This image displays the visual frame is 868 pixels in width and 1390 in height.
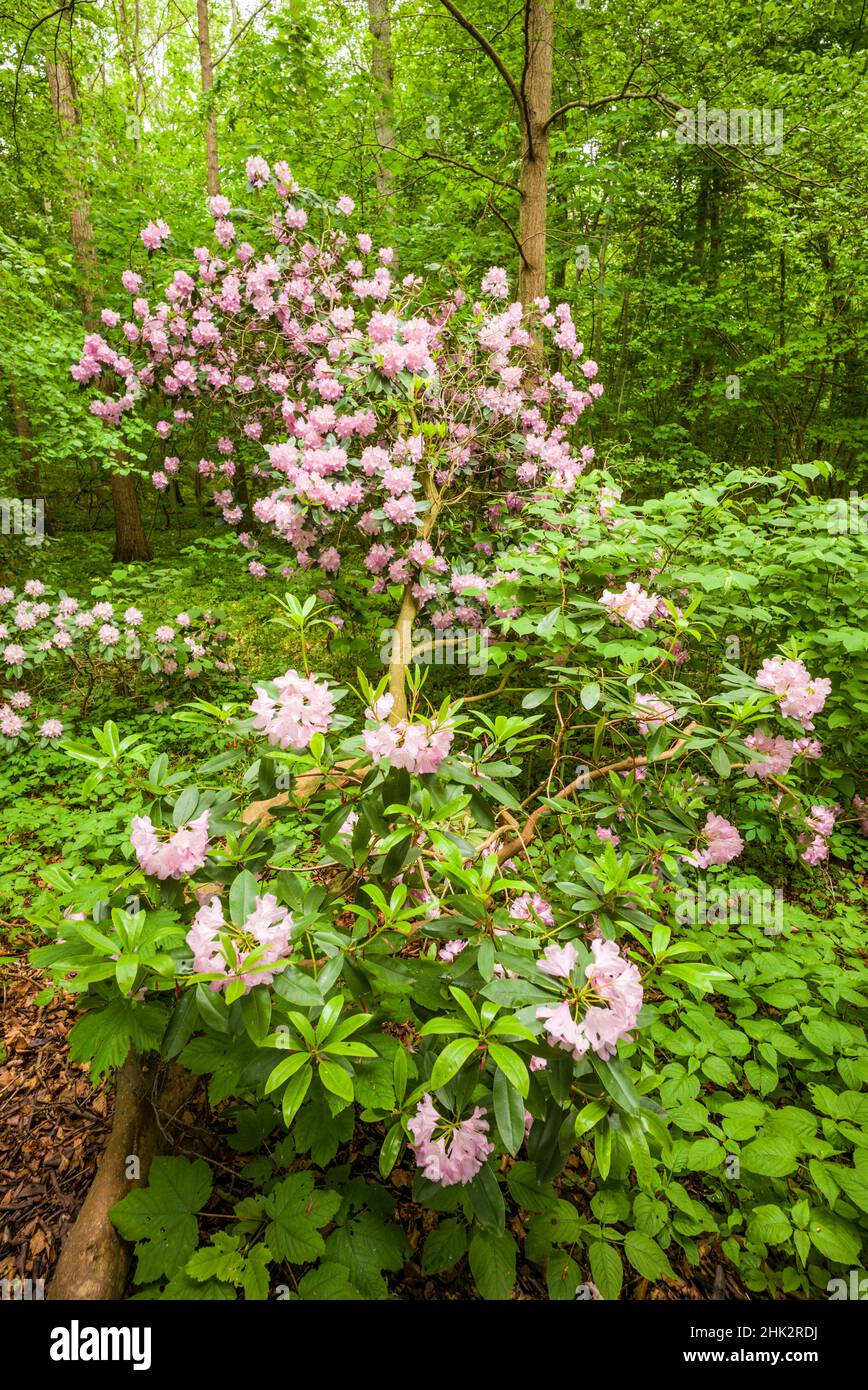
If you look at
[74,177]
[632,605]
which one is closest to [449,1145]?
[632,605]

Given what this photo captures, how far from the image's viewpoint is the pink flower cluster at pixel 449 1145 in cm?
118

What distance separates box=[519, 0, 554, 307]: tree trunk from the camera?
14.3 ft

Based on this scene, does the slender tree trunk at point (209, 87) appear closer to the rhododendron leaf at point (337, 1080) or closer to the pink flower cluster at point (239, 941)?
the pink flower cluster at point (239, 941)

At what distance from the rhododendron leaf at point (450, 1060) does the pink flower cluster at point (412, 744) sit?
1.82 ft

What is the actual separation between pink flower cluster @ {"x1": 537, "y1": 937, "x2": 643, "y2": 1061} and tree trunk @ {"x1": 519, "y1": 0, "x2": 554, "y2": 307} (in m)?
4.77

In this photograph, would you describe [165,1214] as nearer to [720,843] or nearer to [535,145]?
[720,843]

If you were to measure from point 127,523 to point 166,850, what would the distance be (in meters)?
7.28

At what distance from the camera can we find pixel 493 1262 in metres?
1.34

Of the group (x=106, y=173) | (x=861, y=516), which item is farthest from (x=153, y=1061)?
(x=106, y=173)

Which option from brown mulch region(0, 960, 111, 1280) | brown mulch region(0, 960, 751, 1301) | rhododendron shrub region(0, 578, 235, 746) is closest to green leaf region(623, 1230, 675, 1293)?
brown mulch region(0, 960, 751, 1301)

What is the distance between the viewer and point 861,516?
10.3 feet

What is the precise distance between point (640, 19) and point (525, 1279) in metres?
10.8

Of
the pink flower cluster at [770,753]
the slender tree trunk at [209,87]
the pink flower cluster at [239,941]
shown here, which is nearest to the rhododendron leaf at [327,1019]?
the pink flower cluster at [239,941]
